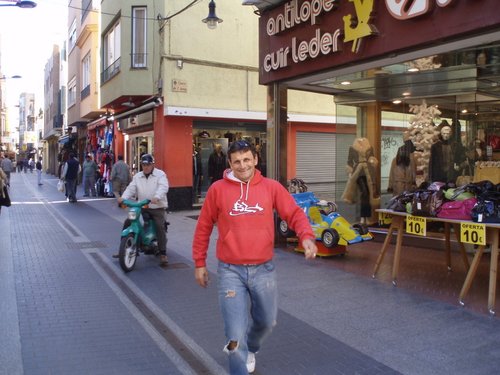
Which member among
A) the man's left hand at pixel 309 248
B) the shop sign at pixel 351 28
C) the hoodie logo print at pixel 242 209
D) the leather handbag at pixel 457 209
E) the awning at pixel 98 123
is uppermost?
the awning at pixel 98 123

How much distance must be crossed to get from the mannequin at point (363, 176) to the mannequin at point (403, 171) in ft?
1.77

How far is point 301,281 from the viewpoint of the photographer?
7105mm

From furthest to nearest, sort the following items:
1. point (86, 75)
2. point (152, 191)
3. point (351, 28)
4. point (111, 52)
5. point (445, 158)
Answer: point (86, 75) → point (111, 52) → point (445, 158) → point (152, 191) → point (351, 28)

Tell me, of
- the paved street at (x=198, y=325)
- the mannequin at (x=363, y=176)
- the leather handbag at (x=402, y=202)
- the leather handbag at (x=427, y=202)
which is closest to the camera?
the paved street at (x=198, y=325)

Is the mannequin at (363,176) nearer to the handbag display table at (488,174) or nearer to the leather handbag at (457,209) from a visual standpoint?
the handbag display table at (488,174)

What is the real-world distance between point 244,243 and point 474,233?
3.14 metres

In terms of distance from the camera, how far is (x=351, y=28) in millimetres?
7582

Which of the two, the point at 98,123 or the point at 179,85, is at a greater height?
the point at 179,85

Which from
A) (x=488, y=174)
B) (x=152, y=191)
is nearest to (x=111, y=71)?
(x=152, y=191)

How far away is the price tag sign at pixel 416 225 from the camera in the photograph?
6164mm

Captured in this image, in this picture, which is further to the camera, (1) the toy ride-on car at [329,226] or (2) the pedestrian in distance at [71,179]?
(2) the pedestrian in distance at [71,179]

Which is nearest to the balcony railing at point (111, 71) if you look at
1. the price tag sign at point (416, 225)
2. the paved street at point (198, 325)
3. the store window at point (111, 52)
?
the store window at point (111, 52)

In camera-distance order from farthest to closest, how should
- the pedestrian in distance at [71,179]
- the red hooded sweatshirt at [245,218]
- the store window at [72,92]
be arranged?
the store window at [72,92]
the pedestrian in distance at [71,179]
the red hooded sweatshirt at [245,218]

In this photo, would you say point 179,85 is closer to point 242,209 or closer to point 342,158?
point 342,158
